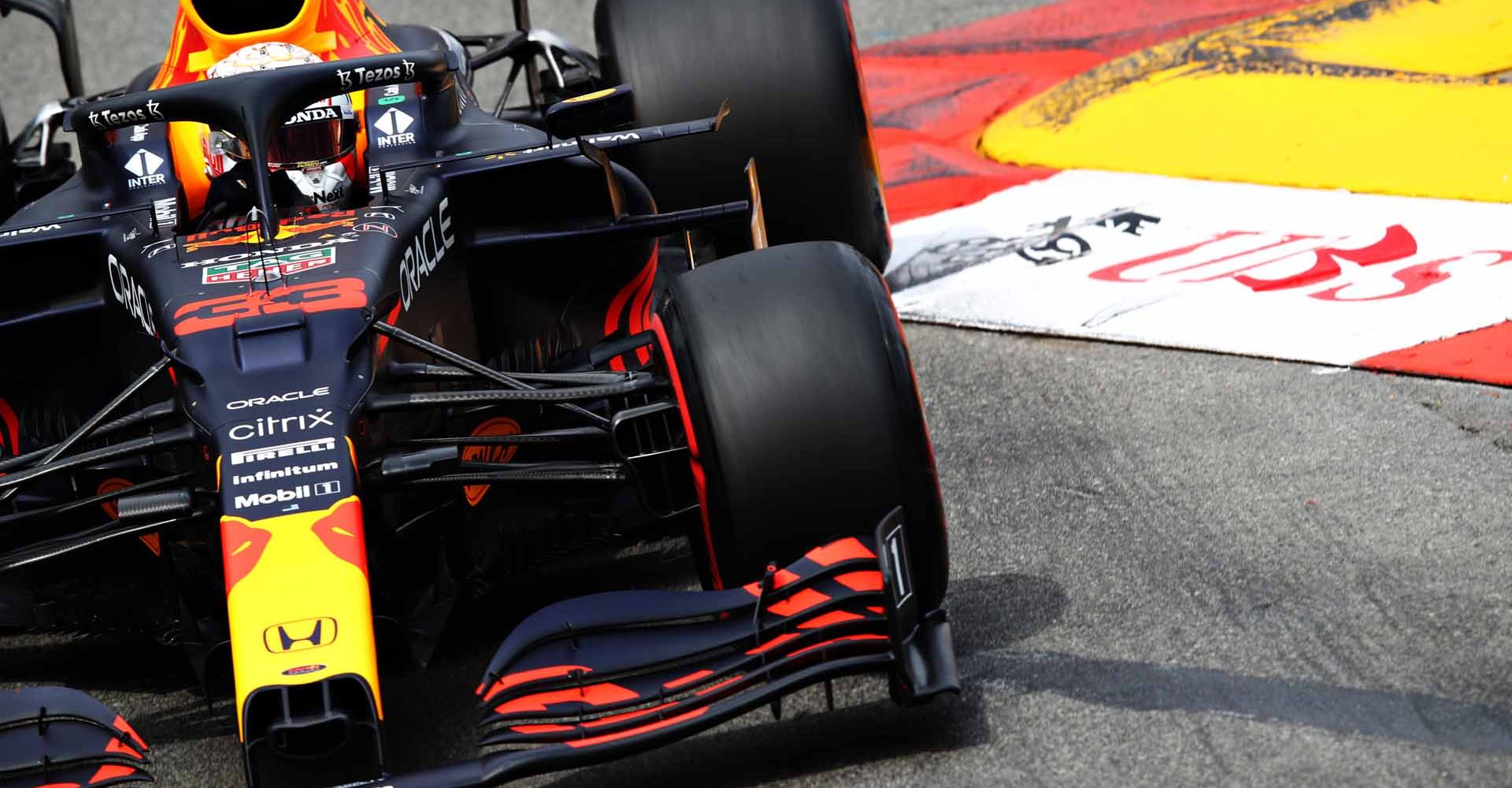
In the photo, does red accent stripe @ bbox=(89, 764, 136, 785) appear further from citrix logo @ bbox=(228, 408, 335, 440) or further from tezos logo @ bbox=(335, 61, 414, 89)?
tezos logo @ bbox=(335, 61, 414, 89)

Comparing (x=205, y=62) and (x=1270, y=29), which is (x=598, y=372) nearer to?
(x=205, y=62)

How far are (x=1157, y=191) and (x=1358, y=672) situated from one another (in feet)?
11.0

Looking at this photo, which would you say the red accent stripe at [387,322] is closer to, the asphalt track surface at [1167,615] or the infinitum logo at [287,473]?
the infinitum logo at [287,473]

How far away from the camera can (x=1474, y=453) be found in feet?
14.4

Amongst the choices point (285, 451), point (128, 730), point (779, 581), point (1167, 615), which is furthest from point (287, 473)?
point (1167, 615)

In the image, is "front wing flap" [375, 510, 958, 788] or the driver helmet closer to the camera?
"front wing flap" [375, 510, 958, 788]

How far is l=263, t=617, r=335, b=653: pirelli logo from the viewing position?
322cm

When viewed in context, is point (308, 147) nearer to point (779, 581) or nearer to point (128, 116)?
point (128, 116)

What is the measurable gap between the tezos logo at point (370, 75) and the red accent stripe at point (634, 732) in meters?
1.63

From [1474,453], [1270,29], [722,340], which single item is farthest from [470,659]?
[1270,29]

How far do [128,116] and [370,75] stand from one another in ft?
1.75

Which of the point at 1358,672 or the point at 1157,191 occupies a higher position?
the point at 1157,191

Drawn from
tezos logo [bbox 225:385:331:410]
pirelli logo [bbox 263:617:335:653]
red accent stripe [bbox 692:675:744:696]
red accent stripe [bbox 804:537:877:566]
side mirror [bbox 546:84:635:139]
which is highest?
side mirror [bbox 546:84:635:139]

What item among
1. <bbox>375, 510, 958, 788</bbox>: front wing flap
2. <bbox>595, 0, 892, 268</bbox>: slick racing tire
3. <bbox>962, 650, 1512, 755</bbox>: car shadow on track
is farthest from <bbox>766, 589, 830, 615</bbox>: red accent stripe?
<bbox>595, 0, 892, 268</bbox>: slick racing tire
